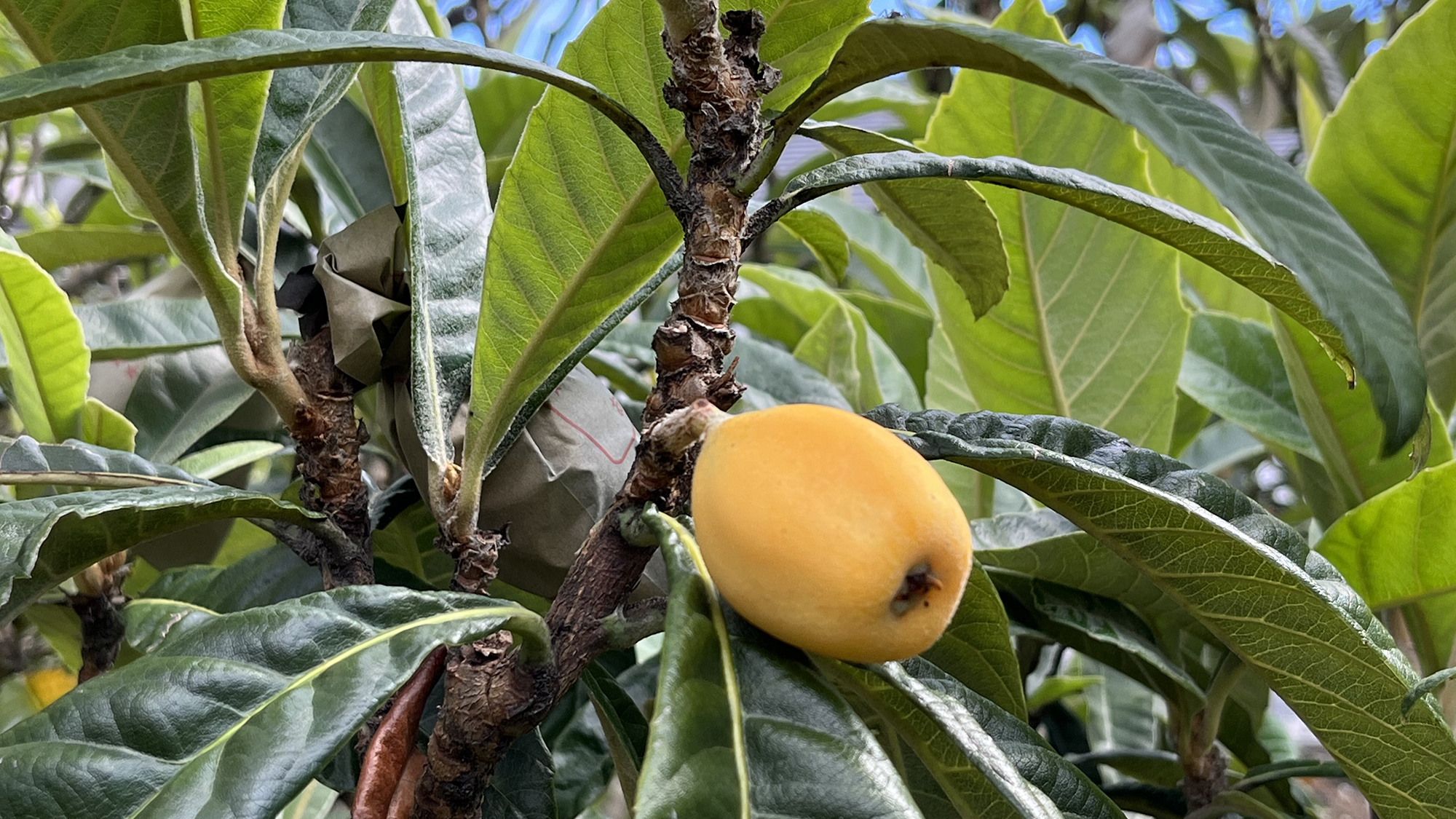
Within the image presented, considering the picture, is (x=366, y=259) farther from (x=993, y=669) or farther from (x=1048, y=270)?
(x=1048, y=270)

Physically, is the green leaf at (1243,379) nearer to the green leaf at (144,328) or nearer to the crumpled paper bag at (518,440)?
the crumpled paper bag at (518,440)

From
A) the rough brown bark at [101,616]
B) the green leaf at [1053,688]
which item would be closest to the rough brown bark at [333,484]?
the rough brown bark at [101,616]

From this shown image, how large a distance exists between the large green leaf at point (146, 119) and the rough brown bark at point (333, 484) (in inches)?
3.2

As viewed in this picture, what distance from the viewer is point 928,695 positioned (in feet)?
1.51

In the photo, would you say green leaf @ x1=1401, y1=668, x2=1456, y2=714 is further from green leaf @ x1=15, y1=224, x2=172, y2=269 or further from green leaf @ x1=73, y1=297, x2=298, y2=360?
green leaf @ x1=15, y1=224, x2=172, y2=269

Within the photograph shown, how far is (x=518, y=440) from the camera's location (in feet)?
2.10

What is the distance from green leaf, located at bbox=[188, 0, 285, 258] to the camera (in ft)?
1.89

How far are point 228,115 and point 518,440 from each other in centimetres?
23

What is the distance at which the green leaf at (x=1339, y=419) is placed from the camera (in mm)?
863

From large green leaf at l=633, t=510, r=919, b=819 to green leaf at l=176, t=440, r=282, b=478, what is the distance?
1.76ft

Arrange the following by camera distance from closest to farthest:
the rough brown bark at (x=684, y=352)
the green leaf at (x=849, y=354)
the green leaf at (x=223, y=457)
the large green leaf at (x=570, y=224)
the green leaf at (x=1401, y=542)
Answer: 1. the rough brown bark at (x=684, y=352)
2. the large green leaf at (x=570, y=224)
3. the green leaf at (x=1401, y=542)
4. the green leaf at (x=223, y=457)
5. the green leaf at (x=849, y=354)

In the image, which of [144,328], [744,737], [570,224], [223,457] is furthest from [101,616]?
[744,737]

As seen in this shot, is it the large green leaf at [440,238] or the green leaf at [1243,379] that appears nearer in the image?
the large green leaf at [440,238]

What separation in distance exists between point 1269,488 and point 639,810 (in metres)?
2.46
